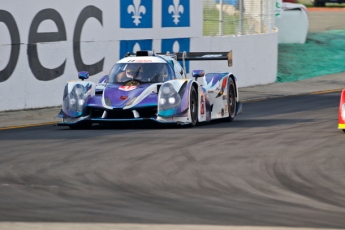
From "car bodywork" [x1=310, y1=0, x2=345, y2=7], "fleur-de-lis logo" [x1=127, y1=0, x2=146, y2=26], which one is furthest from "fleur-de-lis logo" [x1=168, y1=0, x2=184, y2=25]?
"car bodywork" [x1=310, y1=0, x2=345, y2=7]

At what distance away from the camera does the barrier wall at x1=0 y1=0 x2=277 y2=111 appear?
1798cm

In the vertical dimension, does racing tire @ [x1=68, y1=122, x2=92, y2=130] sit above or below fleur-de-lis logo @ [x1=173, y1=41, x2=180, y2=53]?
below

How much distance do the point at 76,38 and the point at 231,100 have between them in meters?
4.57

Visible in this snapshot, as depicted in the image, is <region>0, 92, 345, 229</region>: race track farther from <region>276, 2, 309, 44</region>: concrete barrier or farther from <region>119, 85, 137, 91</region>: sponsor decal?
<region>276, 2, 309, 44</region>: concrete barrier

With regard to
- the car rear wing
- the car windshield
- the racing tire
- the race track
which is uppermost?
the car rear wing

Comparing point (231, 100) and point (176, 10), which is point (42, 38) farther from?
point (176, 10)

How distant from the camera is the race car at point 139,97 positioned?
14367mm

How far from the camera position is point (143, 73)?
1513cm

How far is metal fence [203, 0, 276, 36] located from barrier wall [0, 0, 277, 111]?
1.46 feet

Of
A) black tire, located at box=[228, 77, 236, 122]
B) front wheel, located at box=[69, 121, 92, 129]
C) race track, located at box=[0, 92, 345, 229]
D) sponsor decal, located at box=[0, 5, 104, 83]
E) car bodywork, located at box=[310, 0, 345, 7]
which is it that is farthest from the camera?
car bodywork, located at box=[310, 0, 345, 7]

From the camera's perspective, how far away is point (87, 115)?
1449 cm

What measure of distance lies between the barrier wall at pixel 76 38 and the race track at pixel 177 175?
3377mm

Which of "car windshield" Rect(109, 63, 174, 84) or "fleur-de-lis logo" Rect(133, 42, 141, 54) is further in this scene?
"fleur-de-lis logo" Rect(133, 42, 141, 54)

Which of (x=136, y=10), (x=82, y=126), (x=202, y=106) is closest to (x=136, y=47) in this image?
(x=136, y=10)
